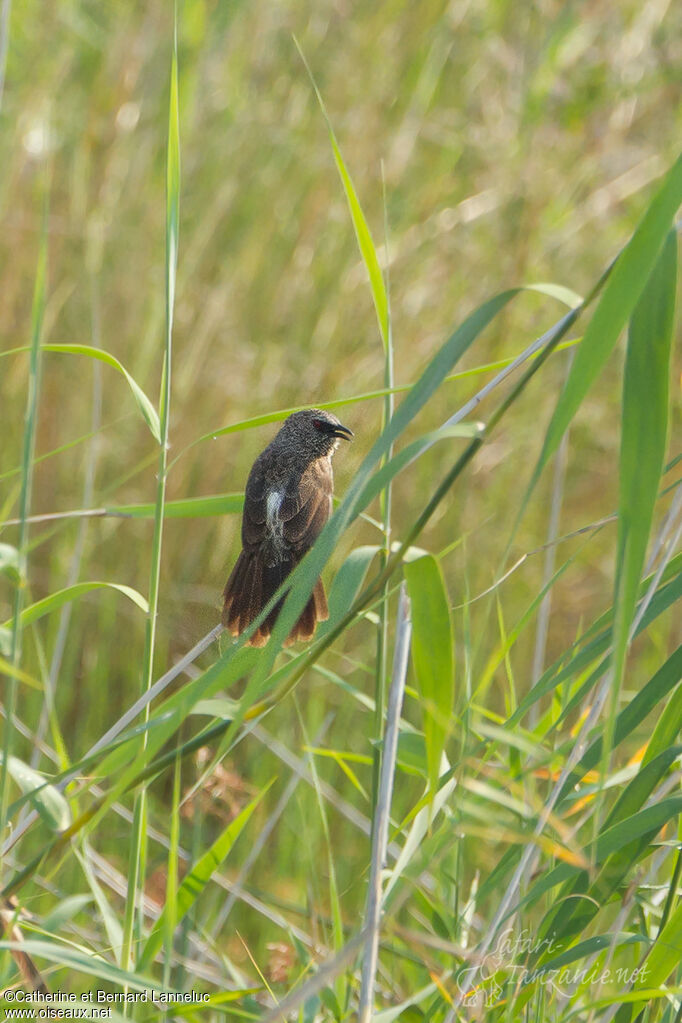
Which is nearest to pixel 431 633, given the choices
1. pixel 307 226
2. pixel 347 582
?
pixel 347 582

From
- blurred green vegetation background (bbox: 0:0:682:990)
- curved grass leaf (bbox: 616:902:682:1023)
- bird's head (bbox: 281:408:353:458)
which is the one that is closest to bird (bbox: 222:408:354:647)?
bird's head (bbox: 281:408:353:458)

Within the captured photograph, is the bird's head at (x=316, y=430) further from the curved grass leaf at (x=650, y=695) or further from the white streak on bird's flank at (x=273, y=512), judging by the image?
the curved grass leaf at (x=650, y=695)

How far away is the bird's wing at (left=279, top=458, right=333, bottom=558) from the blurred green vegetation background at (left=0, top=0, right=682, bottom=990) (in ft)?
5.90

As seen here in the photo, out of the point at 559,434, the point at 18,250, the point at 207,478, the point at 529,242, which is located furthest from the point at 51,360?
the point at 559,434

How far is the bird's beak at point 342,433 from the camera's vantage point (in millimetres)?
1717

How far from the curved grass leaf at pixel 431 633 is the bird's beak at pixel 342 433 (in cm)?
53

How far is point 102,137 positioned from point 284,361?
1.01 m

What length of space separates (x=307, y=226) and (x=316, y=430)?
7.30 feet

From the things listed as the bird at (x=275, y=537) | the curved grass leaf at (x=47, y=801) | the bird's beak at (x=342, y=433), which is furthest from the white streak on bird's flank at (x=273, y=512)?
the curved grass leaf at (x=47, y=801)

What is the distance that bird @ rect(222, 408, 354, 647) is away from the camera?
4.73ft

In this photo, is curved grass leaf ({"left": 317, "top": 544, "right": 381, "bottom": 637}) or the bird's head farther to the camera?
the bird's head

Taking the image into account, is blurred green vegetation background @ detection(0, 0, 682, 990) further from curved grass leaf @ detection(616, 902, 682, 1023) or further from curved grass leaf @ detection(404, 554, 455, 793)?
curved grass leaf @ detection(404, 554, 455, 793)

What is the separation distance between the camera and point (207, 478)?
354 centimetres

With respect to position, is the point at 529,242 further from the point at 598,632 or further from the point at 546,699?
the point at 598,632
